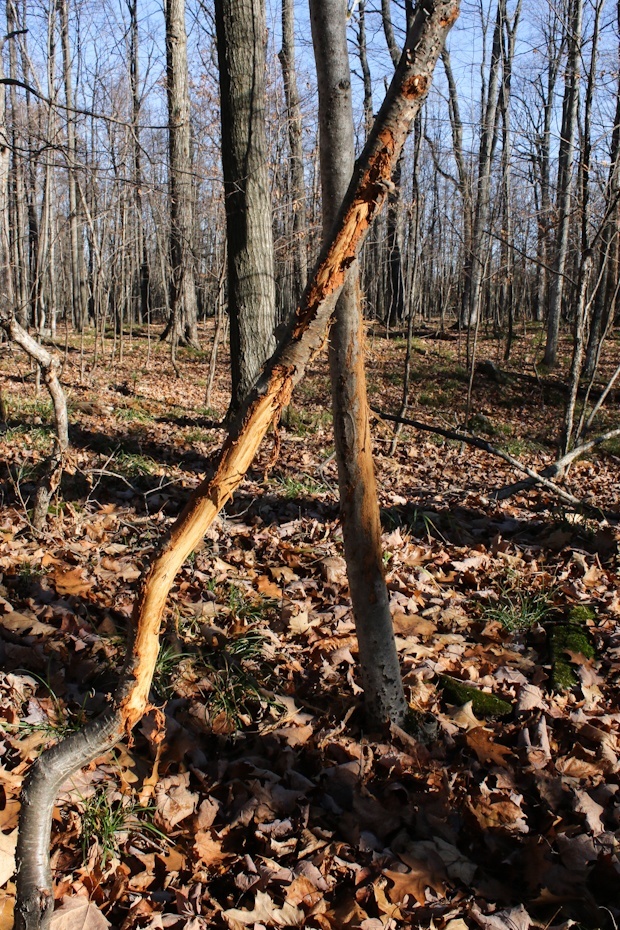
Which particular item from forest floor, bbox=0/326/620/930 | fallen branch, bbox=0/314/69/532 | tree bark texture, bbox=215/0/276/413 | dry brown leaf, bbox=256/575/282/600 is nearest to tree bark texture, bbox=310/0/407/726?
forest floor, bbox=0/326/620/930

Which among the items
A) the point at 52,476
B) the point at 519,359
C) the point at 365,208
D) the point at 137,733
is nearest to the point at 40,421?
the point at 52,476

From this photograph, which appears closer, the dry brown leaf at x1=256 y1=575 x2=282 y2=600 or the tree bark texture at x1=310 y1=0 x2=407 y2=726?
the tree bark texture at x1=310 y1=0 x2=407 y2=726

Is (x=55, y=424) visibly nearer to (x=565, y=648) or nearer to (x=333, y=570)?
(x=333, y=570)

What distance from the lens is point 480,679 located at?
330cm

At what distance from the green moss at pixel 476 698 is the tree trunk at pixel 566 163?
3.84 metres

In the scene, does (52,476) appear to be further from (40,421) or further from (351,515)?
(40,421)

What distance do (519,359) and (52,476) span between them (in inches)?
602

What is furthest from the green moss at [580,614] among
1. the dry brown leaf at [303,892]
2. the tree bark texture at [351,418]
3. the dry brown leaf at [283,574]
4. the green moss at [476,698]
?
the dry brown leaf at [303,892]

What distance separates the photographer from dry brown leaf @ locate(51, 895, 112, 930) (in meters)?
1.93

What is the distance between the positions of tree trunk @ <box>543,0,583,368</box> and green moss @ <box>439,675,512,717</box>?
384 centimetres

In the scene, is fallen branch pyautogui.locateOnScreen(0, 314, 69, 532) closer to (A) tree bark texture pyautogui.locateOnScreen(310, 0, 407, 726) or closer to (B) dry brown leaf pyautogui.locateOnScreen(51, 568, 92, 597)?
(B) dry brown leaf pyautogui.locateOnScreen(51, 568, 92, 597)

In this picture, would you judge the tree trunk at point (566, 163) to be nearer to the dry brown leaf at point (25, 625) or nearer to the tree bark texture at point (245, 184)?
the tree bark texture at point (245, 184)

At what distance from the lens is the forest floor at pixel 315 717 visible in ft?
7.19

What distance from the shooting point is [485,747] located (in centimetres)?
280
